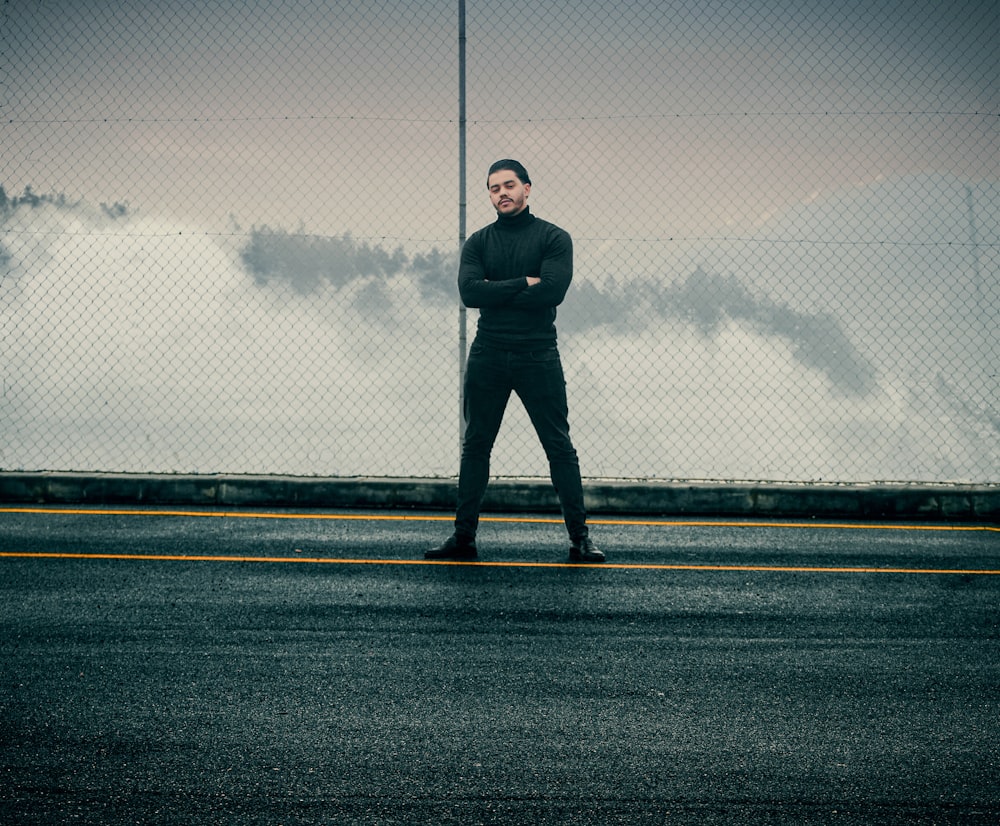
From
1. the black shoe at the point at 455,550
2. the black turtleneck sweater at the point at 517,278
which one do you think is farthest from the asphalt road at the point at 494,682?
the black turtleneck sweater at the point at 517,278

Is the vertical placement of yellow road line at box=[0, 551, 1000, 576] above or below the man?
below

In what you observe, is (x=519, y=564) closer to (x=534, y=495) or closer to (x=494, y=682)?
(x=534, y=495)

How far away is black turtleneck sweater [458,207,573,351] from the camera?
6.61 metres

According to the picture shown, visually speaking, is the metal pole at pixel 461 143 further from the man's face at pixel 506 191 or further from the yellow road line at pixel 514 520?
the man's face at pixel 506 191

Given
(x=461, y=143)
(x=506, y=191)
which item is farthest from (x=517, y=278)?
(x=461, y=143)

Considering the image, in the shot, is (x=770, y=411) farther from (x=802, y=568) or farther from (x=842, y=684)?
(x=842, y=684)

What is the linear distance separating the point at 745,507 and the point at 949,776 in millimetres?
4804

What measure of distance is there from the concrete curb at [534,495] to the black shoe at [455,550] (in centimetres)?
160

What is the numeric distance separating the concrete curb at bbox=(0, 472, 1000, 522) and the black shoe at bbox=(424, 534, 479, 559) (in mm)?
1596

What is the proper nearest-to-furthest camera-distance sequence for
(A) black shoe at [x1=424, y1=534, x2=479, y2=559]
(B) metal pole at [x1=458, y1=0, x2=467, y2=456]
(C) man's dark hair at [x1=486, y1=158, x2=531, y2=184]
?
(C) man's dark hair at [x1=486, y1=158, x2=531, y2=184], (A) black shoe at [x1=424, y1=534, x2=479, y2=559], (B) metal pole at [x1=458, y1=0, x2=467, y2=456]

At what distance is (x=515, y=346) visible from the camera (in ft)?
21.9

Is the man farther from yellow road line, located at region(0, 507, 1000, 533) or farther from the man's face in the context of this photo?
yellow road line, located at region(0, 507, 1000, 533)

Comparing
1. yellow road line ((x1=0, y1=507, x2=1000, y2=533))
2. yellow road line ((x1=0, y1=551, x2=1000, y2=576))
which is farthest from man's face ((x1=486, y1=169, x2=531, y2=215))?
yellow road line ((x1=0, y1=507, x2=1000, y2=533))

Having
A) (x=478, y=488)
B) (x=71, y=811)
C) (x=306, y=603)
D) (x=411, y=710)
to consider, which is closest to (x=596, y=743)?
(x=411, y=710)
